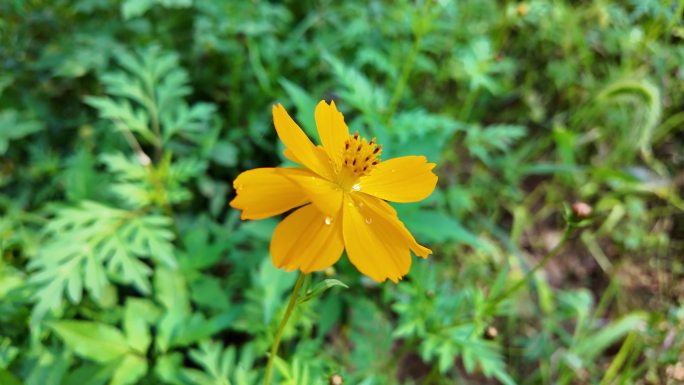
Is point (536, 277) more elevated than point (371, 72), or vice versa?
point (371, 72)

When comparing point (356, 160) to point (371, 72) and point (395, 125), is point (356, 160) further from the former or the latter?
point (371, 72)

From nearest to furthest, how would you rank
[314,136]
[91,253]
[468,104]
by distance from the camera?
1. [91,253]
2. [314,136]
3. [468,104]

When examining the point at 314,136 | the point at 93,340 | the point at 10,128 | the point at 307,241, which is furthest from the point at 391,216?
the point at 10,128

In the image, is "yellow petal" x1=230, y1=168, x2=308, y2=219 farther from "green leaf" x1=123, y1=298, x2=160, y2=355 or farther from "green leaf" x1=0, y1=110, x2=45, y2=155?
"green leaf" x1=0, y1=110, x2=45, y2=155

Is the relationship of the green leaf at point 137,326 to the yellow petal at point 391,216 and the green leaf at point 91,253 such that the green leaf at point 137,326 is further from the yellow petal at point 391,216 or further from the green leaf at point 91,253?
the yellow petal at point 391,216

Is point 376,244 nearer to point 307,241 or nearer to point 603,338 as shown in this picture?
point 307,241

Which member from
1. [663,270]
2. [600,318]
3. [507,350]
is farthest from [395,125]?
[663,270]

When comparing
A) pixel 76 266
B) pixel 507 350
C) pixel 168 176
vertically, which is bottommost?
pixel 507 350
